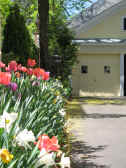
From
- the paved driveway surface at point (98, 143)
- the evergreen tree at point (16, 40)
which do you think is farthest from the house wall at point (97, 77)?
the paved driveway surface at point (98, 143)

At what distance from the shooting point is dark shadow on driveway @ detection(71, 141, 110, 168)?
5.75 meters

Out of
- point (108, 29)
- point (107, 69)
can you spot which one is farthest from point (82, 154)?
point (108, 29)

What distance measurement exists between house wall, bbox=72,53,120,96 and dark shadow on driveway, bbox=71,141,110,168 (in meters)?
15.4

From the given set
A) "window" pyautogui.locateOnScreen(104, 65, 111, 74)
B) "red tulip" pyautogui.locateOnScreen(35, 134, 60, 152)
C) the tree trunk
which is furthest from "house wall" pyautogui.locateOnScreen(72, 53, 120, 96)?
"red tulip" pyautogui.locateOnScreen(35, 134, 60, 152)

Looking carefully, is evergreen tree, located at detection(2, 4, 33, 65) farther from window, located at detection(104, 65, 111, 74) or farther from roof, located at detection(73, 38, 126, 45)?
window, located at detection(104, 65, 111, 74)

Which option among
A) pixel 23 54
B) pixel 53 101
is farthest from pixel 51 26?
pixel 53 101

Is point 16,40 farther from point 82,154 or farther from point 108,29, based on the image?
point 108,29

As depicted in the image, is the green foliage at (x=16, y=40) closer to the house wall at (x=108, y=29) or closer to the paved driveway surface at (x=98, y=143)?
the paved driveway surface at (x=98, y=143)

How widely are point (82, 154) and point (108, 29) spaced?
1783 centimetres

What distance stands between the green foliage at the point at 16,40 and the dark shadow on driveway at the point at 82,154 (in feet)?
24.6

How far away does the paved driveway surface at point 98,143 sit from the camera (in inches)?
234

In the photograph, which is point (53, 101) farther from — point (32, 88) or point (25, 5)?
point (25, 5)

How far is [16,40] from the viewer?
14508mm

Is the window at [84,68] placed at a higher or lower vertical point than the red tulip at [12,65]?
lower
